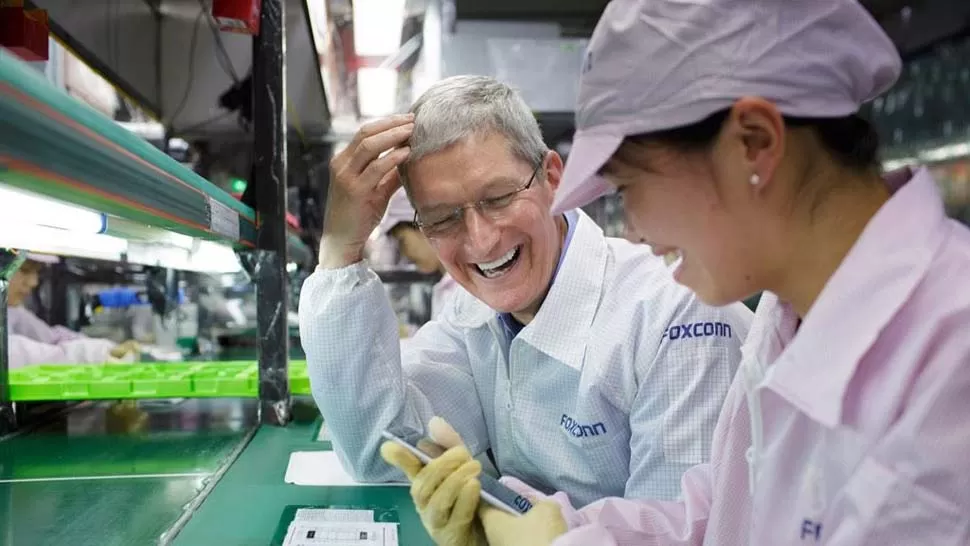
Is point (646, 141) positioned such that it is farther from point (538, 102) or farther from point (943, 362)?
point (538, 102)

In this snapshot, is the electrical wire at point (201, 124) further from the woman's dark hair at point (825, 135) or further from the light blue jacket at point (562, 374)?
the woman's dark hair at point (825, 135)

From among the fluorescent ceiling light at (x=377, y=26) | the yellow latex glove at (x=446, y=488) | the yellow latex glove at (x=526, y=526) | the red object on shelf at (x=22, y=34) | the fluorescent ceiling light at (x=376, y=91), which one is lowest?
the yellow latex glove at (x=526, y=526)

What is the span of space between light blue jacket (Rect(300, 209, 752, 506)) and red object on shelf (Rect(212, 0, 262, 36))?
2.42 feet

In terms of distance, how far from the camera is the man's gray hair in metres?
1.34

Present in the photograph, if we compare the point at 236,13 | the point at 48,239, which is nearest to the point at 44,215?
the point at 48,239

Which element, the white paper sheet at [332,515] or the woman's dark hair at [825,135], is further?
the white paper sheet at [332,515]

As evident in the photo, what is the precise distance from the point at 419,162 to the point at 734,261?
2.46 ft

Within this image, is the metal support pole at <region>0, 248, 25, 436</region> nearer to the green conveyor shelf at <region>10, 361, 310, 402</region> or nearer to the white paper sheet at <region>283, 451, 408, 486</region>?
the green conveyor shelf at <region>10, 361, 310, 402</region>

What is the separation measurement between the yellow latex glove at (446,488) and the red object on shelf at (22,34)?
1.22 metres

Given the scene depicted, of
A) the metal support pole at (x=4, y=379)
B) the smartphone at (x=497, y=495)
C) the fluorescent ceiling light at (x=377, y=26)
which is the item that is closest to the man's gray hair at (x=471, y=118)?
the smartphone at (x=497, y=495)

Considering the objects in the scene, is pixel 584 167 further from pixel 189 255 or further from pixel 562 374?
pixel 189 255

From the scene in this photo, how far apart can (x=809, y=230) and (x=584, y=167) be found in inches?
9.6

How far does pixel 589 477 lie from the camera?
4.61 ft

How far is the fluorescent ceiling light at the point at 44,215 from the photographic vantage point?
0.87 m
